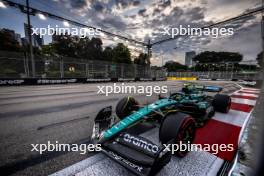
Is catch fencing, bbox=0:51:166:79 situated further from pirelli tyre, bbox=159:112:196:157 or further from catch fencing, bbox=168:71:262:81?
catch fencing, bbox=168:71:262:81

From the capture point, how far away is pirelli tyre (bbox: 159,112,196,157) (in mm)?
1681

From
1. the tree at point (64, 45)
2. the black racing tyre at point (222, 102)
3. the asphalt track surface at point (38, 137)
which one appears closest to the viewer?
the asphalt track surface at point (38, 137)

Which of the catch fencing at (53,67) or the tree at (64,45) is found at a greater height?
the tree at (64,45)

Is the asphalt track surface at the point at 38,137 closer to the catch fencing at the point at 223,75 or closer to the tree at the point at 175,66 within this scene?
the catch fencing at the point at 223,75

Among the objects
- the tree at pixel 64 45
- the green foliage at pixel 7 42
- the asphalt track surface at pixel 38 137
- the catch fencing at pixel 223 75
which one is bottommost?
the asphalt track surface at pixel 38 137

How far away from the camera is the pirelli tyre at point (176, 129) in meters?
1.68

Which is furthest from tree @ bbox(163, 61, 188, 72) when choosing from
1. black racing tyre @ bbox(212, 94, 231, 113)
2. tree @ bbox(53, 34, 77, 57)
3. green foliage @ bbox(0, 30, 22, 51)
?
black racing tyre @ bbox(212, 94, 231, 113)

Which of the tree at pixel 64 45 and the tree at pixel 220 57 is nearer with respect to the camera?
the tree at pixel 64 45

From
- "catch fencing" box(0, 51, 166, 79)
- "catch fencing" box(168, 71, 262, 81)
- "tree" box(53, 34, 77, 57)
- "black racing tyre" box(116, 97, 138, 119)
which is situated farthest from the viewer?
"tree" box(53, 34, 77, 57)

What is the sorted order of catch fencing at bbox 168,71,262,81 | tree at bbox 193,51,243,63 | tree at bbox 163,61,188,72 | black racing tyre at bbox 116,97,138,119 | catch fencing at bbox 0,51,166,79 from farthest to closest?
tree at bbox 163,61,188,72, tree at bbox 193,51,243,63, catch fencing at bbox 168,71,262,81, catch fencing at bbox 0,51,166,79, black racing tyre at bbox 116,97,138,119

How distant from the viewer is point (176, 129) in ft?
5.51

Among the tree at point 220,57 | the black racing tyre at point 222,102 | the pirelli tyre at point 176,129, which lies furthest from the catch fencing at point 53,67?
the tree at point 220,57

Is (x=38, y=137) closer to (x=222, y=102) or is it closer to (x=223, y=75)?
(x=222, y=102)

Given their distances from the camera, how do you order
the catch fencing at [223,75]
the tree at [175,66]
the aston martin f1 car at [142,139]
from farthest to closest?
the tree at [175,66], the catch fencing at [223,75], the aston martin f1 car at [142,139]
